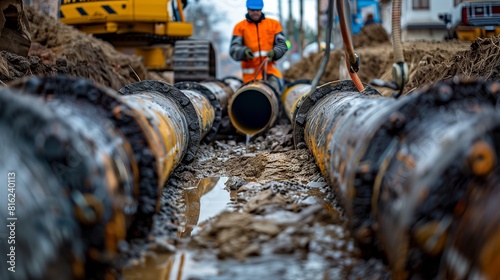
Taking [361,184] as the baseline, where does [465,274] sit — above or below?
below

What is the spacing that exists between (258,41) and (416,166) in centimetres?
650

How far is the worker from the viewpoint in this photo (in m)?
8.34

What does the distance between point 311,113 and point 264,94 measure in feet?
6.66

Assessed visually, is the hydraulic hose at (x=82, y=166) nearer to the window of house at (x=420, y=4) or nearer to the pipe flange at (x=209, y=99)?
the pipe flange at (x=209, y=99)

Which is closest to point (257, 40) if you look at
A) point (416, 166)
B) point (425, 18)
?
point (416, 166)

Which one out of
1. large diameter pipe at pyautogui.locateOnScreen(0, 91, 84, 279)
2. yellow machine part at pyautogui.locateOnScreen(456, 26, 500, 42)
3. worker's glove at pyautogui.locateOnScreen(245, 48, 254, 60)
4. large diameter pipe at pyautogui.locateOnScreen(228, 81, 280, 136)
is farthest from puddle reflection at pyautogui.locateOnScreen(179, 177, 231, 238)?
yellow machine part at pyautogui.locateOnScreen(456, 26, 500, 42)

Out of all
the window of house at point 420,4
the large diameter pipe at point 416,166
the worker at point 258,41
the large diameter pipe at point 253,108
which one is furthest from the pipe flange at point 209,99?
the window of house at point 420,4

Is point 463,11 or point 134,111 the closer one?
point 134,111

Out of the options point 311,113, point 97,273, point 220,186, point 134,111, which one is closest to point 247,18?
point 311,113

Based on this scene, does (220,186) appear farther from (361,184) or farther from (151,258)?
(361,184)

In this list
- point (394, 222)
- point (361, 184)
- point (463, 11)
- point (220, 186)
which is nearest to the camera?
point (394, 222)

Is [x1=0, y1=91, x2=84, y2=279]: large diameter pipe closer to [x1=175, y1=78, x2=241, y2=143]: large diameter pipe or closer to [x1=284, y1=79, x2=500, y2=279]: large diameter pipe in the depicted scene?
[x1=284, y1=79, x2=500, y2=279]: large diameter pipe

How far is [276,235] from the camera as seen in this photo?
2.57m

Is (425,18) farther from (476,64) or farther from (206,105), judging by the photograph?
(206,105)
